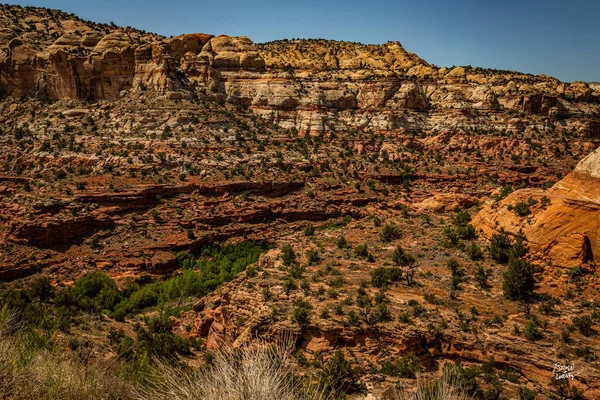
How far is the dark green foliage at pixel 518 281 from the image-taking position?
1769 centimetres

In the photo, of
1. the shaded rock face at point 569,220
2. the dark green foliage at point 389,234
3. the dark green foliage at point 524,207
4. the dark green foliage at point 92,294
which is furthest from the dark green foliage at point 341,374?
the dark green foliage at point 92,294

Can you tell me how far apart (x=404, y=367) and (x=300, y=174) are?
31049 millimetres

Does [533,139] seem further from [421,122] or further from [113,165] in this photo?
[113,165]

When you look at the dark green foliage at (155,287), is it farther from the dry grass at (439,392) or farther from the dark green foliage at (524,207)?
the dry grass at (439,392)

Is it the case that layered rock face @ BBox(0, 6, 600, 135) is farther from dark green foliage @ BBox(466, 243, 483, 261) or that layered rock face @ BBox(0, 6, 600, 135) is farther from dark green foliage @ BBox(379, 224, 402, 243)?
dark green foliage @ BBox(466, 243, 483, 261)

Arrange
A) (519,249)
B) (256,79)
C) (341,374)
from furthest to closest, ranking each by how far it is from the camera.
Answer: (256,79) → (519,249) → (341,374)

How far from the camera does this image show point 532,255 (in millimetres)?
19703

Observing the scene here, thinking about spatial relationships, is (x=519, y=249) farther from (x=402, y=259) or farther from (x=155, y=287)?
(x=155, y=287)

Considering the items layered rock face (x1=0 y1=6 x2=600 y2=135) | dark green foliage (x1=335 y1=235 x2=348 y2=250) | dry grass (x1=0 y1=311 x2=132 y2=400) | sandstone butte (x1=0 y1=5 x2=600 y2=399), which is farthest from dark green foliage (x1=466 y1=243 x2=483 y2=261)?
layered rock face (x1=0 y1=6 x2=600 y2=135)

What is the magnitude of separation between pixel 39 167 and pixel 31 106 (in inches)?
577

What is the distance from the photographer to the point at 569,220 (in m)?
18.5

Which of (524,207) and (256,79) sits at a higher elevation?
(256,79)

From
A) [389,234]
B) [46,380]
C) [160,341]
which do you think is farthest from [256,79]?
[46,380]

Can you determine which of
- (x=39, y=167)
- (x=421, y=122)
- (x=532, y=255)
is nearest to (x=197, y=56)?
(x=39, y=167)
